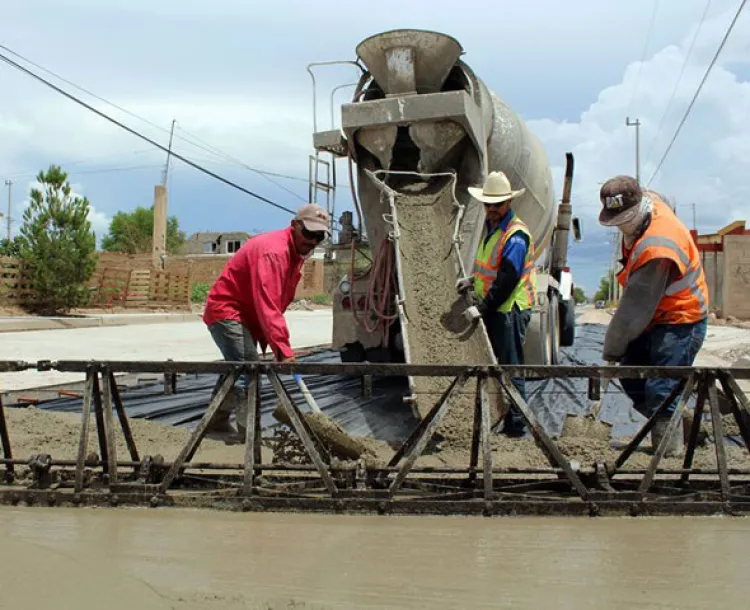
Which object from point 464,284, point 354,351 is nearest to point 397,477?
point 464,284

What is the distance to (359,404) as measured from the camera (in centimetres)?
639

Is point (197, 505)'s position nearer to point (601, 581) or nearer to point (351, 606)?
point (351, 606)

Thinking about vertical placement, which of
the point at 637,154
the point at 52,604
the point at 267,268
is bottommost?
the point at 52,604

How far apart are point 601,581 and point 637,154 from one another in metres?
41.0

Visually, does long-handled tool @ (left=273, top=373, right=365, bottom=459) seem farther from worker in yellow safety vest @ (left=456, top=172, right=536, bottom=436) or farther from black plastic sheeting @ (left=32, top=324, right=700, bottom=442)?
worker in yellow safety vest @ (left=456, top=172, right=536, bottom=436)

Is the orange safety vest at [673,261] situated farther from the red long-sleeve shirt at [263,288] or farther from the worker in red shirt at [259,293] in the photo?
the red long-sleeve shirt at [263,288]

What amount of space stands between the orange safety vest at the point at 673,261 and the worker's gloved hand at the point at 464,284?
4.61 ft

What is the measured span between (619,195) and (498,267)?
125 centimetres

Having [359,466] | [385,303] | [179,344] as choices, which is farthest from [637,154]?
[359,466]

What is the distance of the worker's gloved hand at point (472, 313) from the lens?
5.18 m

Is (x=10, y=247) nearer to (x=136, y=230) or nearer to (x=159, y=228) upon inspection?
(x=159, y=228)

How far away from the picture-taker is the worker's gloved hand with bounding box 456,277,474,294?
17.6 ft

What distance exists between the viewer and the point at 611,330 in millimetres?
4156

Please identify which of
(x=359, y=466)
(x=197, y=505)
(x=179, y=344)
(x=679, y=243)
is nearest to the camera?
(x=197, y=505)
